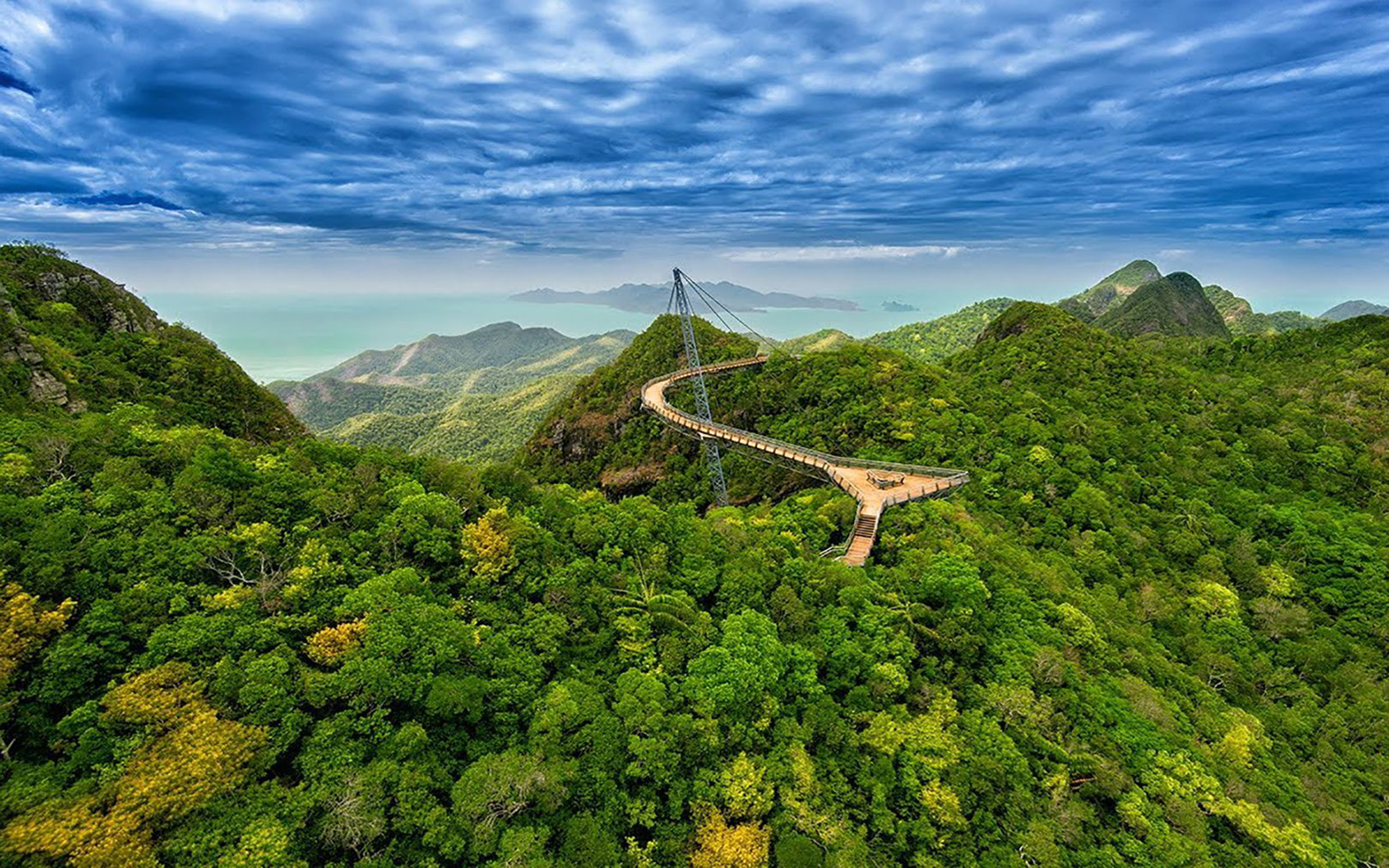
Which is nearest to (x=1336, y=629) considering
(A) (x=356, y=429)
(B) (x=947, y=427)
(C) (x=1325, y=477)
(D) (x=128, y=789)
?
(C) (x=1325, y=477)

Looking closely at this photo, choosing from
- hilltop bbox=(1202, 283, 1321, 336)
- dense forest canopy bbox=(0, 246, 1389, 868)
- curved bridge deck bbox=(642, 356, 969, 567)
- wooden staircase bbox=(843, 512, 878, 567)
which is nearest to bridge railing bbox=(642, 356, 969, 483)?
curved bridge deck bbox=(642, 356, 969, 567)

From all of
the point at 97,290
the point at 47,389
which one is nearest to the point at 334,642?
the point at 47,389

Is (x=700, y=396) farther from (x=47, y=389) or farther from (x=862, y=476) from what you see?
(x=47, y=389)

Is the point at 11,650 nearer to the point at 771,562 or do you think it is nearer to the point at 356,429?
the point at 771,562

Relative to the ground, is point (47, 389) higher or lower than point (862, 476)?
higher

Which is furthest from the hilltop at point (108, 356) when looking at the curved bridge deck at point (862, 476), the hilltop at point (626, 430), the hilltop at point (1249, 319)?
the hilltop at point (1249, 319)

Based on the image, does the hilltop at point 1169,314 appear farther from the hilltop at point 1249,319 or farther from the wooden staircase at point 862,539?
the wooden staircase at point 862,539
